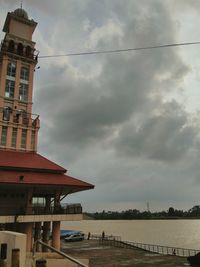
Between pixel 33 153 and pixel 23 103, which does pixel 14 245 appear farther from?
pixel 23 103

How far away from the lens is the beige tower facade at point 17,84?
37562 mm

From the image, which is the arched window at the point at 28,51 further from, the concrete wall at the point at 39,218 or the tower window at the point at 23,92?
the concrete wall at the point at 39,218

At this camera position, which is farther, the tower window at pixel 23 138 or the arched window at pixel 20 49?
the arched window at pixel 20 49

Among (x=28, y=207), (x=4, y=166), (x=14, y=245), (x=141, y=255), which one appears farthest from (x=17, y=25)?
(x=14, y=245)

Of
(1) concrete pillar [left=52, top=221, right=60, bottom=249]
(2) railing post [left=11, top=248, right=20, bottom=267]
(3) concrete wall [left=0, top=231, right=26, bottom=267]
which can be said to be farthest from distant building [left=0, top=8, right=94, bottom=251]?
(2) railing post [left=11, top=248, right=20, bottom=267]

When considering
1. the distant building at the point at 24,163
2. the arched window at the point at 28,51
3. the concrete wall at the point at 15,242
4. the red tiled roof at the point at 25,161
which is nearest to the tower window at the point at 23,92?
the distant building at the point at 24,163

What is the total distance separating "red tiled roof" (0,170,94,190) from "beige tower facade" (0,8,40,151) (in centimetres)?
691

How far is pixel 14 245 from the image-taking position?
10945 mm

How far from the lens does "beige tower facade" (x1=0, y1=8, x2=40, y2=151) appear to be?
37562 mm

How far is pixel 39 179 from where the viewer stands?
1180 inches

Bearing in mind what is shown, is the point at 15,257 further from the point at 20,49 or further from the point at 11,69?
the point at 20,49

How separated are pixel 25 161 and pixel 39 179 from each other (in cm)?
405

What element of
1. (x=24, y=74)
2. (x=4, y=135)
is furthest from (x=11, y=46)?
(x=4, y=135)

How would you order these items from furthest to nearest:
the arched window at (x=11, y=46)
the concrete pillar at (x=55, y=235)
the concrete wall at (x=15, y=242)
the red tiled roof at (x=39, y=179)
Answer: the arched window at (x=11, y=46) → the concrete pillar at (x=55, y=235) → the red tiled roof at (x=39, y=179) → the concrete wall at (x=15, y=242)
